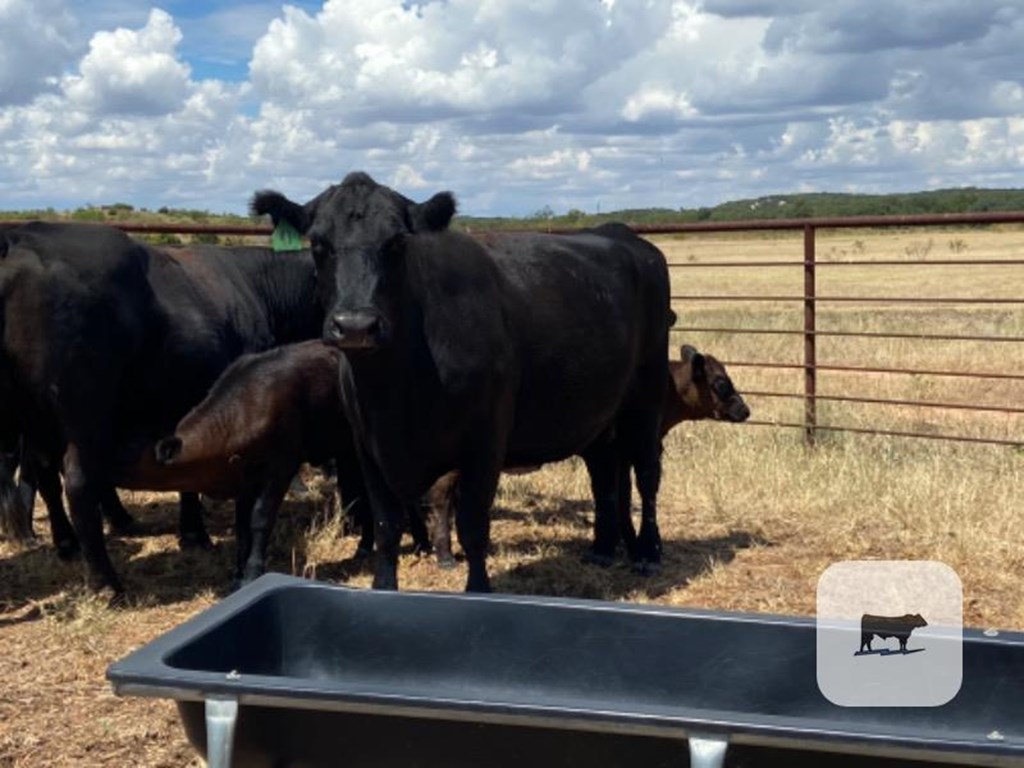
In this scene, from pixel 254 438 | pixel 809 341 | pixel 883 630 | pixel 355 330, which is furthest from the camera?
pixel 809 341

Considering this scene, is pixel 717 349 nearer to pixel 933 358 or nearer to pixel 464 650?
pixel 933 358

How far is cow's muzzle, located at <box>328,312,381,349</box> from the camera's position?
481cm

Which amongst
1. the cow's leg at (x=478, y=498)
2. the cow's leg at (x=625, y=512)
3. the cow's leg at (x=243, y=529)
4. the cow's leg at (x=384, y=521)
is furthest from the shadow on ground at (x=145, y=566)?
the cow's leg at (x=625, y=512)

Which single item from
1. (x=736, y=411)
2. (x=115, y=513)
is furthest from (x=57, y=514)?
(x=736, y=411)

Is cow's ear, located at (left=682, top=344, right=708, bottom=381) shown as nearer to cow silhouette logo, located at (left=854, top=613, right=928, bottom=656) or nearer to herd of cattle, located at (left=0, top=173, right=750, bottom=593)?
herd of cattle, located at (left=0, top=173, right=750, bottom=593)

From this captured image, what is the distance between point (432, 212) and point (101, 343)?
6.43ft

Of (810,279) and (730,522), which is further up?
(810,279)

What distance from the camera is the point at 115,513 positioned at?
25.9ft

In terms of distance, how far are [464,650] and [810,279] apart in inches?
285

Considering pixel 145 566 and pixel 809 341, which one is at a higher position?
pixel 809 341

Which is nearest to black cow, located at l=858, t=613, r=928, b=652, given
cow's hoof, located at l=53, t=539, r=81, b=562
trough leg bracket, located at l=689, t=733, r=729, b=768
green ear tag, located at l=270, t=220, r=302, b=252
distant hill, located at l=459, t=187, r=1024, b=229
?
trough leg bracket, located at l=689, t=733, r=729, b=768

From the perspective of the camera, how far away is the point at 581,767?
267cm

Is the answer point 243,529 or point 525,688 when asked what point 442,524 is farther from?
point 525,688

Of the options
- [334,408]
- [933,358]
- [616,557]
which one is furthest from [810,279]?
[933,358]
